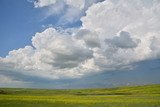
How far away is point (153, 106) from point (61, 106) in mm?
15029

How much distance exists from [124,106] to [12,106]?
18.0m

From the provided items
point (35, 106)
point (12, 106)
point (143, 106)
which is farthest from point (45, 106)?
point (143, 106)

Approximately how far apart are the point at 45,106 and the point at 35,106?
1.60 metres

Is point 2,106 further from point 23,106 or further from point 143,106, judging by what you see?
point 143,106

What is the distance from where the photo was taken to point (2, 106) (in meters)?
43.1

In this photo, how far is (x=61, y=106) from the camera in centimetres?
4509

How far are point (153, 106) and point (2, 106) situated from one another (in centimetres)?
2423

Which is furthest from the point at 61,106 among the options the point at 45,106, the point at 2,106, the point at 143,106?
the point at 143,106

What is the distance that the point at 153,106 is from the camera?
44438 millimetres

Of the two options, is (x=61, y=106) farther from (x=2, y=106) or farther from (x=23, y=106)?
(x=2, y=106)

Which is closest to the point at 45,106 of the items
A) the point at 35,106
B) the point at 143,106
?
the point at 35,106

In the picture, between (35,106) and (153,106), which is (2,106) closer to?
(35,106)

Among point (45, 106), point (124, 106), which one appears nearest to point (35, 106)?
point (45, 106)

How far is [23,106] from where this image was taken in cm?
4394
